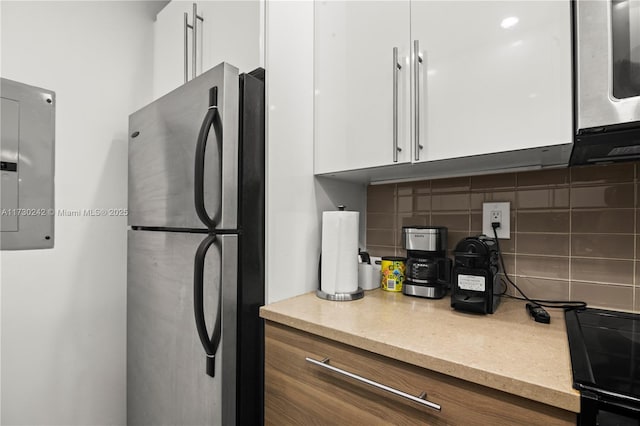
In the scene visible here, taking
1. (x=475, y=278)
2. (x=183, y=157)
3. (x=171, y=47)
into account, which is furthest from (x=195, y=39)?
(x=475, y=278)

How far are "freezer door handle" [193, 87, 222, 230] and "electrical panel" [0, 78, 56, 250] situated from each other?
856 millimetres

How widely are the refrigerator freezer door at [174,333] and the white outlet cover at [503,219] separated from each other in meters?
0.93

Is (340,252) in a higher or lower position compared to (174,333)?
higher

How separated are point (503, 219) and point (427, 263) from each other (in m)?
0.33

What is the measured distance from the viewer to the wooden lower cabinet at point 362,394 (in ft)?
1.90

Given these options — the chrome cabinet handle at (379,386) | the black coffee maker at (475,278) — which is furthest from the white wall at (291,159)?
the black coffee maker at (475,278)

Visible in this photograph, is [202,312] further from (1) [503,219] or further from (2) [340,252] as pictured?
(1) [503,219]

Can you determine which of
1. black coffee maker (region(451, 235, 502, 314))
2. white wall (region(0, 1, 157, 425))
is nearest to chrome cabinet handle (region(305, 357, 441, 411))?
black coffee maker (region(451, 235, 502, 314))

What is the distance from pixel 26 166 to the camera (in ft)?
4.03

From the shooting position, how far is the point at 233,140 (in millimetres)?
948

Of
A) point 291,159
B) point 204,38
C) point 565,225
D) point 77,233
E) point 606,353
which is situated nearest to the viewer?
point 606,353

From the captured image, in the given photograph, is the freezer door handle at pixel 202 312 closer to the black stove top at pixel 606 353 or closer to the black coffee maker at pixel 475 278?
Answer: the black coffee maker at pixel 475 278

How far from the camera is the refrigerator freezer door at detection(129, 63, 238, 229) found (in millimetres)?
932

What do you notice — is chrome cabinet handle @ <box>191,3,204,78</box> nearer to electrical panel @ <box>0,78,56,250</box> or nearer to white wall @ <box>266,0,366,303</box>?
white wall @ <box>266,0,366,303</box>
